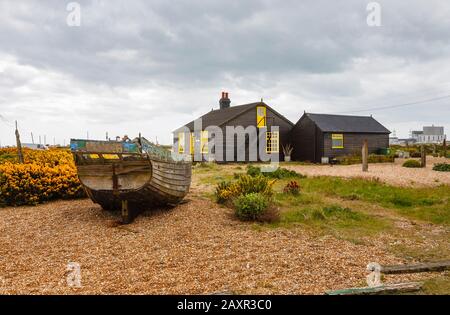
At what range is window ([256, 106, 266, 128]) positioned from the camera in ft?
102

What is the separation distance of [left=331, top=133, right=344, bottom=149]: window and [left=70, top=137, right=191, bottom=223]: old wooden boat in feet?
80.6

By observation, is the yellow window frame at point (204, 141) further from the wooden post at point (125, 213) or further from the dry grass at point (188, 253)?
the wooden post at point (125, 213)

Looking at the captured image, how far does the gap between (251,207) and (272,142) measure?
2354 centimetres

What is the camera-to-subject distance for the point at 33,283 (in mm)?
5238

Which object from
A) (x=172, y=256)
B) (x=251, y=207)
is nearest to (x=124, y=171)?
(x=172, y=256)

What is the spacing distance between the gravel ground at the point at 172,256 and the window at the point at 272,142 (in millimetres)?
22783

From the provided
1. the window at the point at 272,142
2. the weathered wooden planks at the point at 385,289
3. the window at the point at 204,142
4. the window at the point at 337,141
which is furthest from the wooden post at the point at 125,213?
the window at the point at 337,141

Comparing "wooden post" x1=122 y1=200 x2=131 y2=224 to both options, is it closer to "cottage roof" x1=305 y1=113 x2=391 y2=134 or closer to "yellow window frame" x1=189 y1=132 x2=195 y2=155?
"yellow window frame" x1=189 y1=132 x2=195 y2=155

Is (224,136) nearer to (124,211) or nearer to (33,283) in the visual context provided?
(124,211)

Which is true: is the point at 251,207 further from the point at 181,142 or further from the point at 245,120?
the point at 181,142

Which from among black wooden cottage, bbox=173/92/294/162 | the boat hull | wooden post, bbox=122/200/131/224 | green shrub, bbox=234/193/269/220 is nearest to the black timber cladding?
black wooden cottage, bbox=173/92/294/162

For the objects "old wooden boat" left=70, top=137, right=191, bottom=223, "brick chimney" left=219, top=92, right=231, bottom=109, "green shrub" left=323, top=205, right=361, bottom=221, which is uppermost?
"brick chimney" left=219, top=92, right=231, bottom=109
